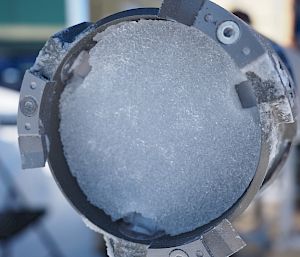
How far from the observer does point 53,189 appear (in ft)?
11.7

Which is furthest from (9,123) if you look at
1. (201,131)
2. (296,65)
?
(201,131)

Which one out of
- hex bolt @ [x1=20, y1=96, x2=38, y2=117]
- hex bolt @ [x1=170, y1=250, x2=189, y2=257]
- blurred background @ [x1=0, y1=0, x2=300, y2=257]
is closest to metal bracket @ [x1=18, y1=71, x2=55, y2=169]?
hex bolt @ [x1=20, y1=96, x2=38, y2=117]

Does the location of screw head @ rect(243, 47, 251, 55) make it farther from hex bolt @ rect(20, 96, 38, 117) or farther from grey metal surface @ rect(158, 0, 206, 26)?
hex bolt @ rect(20, 96, 38, 117)

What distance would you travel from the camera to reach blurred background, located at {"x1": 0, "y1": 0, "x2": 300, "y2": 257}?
249 centimetres

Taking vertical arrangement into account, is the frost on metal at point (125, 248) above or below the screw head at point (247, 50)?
below

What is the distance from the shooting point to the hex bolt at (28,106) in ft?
1.42

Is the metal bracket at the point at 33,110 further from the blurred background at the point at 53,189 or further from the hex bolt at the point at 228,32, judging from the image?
the blurred background at the point at 53,189

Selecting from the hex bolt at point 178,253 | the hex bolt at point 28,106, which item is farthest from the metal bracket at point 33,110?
the hex bolt at point 178,253

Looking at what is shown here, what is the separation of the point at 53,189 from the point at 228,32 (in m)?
3.23

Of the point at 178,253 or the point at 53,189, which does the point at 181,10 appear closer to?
the point at 178,253

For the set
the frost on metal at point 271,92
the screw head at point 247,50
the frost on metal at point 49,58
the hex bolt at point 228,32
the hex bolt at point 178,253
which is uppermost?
the hex bolt at point 228,32

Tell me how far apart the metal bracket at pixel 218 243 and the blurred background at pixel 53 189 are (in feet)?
5.54

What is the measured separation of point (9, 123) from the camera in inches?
93.8

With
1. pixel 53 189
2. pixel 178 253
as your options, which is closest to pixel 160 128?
pixel 178 253
